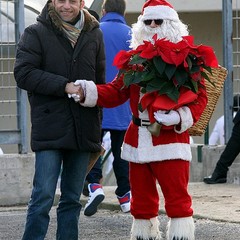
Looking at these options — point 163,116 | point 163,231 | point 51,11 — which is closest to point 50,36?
point 51,11

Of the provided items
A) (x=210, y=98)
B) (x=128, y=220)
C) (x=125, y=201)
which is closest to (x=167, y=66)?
(x=210, y=98)

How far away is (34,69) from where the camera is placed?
635 centimetres

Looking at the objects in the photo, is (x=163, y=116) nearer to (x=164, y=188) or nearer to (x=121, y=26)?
(x=164, y=188)

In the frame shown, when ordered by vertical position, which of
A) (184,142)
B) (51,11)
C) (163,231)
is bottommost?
(163,231)

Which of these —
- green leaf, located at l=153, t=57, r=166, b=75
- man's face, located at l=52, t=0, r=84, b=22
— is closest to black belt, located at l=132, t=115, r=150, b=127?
green leaf, located at l=153, t=57, r=166, b=75

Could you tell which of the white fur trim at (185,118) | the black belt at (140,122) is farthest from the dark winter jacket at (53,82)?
the white fur trim at (185,118)

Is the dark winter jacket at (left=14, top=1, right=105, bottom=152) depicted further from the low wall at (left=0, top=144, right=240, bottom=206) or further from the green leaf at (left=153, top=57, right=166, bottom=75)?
the low wall at (left=0, top=144, right=240, bottom=206)

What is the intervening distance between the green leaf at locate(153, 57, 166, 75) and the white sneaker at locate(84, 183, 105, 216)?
243 cm

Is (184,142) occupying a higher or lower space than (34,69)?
lower

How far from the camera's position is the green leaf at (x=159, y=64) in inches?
249

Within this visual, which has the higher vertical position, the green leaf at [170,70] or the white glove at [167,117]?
the green leaf at [170,70]

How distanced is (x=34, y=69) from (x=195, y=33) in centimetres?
1319

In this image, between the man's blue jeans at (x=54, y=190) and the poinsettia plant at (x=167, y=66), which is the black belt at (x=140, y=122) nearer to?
the poinsettia plant at (x=167, y=66)

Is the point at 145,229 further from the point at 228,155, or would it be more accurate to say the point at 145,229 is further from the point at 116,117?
the point at 228,155
